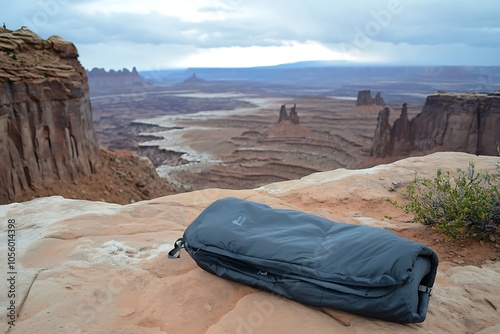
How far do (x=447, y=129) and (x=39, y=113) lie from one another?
21879mm

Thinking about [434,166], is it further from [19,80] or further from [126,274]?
[19,80]

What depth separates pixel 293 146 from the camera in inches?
1329

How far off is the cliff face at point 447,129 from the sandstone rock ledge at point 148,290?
20551mm

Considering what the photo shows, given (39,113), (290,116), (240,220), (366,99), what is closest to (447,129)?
→ (290,116)

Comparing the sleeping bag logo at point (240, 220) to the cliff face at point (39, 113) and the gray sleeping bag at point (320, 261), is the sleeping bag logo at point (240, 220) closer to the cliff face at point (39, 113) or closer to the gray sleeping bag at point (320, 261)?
the gray sleeping bag at point (320, 261)

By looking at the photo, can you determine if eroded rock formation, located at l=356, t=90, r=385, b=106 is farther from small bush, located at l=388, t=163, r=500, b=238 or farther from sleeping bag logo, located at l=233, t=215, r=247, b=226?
sleeping bag logo, located at l=233, t=215, r=247, b=226

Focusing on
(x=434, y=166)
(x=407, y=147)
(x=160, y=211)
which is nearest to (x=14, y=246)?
(x=160, y=211)

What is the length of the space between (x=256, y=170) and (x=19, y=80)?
19197 mm

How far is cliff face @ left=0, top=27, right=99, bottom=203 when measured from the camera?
8.77 meters

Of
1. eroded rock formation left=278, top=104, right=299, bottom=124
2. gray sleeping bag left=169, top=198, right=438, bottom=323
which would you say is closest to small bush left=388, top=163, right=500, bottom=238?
gray sleeping bag left=169, top=198, right=438, bottom=323

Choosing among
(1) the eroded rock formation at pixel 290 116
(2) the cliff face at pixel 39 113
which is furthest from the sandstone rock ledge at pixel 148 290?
(1) the eroded rock formation at pixel 290 116

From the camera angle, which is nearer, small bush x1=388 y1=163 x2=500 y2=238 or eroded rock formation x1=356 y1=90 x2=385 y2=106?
small bush x1=388 y1=163 x2=500 y2=238

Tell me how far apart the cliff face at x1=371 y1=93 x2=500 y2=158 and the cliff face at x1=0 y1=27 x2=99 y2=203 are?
2017 centimetres

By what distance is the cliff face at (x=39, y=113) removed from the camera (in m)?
8.77
